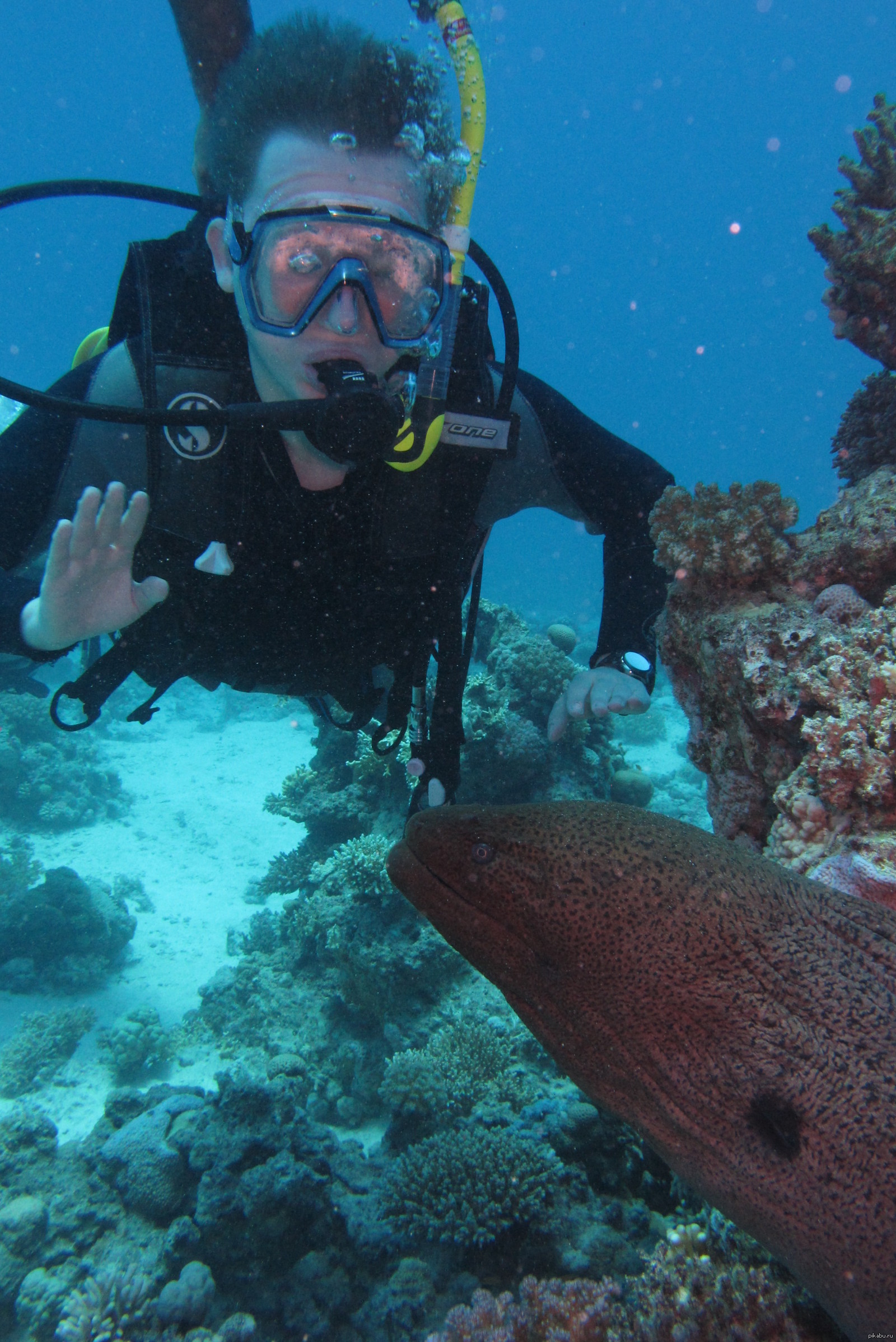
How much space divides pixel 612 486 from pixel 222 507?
2.25m

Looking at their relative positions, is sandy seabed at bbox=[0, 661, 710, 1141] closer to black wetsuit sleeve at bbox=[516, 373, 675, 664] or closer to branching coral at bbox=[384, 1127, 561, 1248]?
branching coral at bbox=[384, 1127, 561, 1248]

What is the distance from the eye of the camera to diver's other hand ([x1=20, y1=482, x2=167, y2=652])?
2312 millimetres

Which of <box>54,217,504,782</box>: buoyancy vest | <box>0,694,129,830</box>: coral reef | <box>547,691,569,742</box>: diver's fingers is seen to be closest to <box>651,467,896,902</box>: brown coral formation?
<box>547,691,569,742</box>: diver's fingers

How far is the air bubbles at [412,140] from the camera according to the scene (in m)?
3.18

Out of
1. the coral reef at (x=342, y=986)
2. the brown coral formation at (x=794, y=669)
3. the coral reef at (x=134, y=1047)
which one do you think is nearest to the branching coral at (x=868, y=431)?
the brown coral formation at (x=794, y=669)

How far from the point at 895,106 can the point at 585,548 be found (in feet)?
383

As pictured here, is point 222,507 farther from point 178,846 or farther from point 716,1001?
point 178,846

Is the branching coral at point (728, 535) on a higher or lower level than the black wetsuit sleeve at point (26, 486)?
higher

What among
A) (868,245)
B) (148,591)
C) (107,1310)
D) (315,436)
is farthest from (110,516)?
(107,1310)

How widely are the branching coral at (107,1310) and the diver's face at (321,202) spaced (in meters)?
4.87

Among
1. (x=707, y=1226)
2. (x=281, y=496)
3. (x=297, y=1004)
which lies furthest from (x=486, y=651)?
(x=707, y=1226)

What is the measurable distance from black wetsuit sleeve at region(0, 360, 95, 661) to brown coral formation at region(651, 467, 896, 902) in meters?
2.98

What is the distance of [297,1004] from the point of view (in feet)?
22.4

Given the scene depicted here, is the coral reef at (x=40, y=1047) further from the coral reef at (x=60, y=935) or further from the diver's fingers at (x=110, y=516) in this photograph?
the diver's fingers at (x=110, y=516)
